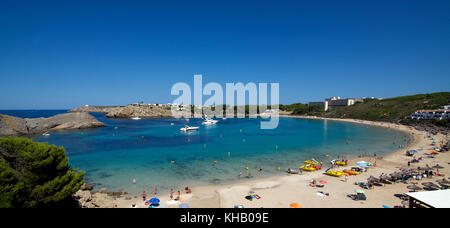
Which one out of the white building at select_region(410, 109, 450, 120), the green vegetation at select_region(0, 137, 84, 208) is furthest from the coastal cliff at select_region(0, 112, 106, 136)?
the white building at select_region(410, 109, 450, 120)

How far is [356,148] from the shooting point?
135ft

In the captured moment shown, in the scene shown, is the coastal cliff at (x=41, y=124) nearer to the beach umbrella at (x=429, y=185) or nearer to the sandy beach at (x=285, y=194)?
the sandy beach at (x=285, y=194)

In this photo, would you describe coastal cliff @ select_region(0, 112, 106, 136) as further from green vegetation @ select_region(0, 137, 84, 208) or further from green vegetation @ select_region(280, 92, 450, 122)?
green vegetation @ select_region(280, 92, 450, 122)

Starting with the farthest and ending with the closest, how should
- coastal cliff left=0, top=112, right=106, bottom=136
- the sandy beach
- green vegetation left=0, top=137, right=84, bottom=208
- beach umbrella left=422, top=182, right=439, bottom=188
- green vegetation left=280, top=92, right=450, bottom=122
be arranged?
green vegetation left=280, top=92, right=450, bottom=122, coastal cliff left=0, top=112, right=106, bottom=136, beach umbrella left=422, top=182, right=439, bottom=188, the sandy beach, green vegetation left=0, top=137, right=84, bottom=208

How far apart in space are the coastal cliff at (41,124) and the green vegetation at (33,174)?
6039 cm

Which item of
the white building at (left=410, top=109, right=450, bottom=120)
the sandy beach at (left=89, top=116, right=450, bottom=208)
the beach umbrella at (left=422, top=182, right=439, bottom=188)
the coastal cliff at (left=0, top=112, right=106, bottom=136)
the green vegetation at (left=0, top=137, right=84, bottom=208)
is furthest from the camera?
the white building at (left=410, top=109, right=450, bottom=120)

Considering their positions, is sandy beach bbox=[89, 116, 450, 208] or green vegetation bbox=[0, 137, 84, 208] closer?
green vegetation bbox=[0, 137, 84, 208]

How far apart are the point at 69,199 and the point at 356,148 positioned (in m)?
44.9

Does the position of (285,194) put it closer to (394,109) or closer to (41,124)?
(41,124)

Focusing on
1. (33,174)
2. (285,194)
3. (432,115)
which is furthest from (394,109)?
(33,174)

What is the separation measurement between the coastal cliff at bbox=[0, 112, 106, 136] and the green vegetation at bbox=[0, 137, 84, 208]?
60393 mm

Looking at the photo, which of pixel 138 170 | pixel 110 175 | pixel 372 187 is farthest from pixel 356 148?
pixel 110 175

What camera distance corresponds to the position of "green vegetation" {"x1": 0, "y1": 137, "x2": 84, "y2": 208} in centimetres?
1138

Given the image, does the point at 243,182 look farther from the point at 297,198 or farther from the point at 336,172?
the point at 336,172
